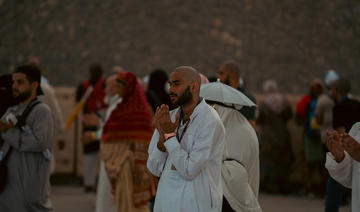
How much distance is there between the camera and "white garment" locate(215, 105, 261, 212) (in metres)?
5.71

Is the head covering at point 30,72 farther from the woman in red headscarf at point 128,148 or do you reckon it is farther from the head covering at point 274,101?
the head covering at point 274,101

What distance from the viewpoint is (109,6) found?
563 inches

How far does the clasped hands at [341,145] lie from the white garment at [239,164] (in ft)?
3.11

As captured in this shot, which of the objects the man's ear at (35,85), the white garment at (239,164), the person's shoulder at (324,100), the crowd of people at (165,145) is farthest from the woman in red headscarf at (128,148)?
the person's shoulder at (324,100)

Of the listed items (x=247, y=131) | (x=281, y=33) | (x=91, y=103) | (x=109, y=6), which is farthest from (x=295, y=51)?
(x=247, y=131)

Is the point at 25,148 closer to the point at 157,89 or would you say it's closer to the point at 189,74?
the point at 189,74

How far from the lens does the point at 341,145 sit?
499 centimetres

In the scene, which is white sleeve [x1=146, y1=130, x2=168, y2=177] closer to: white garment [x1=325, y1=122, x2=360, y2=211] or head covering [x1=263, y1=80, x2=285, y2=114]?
white garment [x1=325, y1=122, x2=360, y2=211]

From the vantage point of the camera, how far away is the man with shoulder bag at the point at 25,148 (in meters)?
6.53

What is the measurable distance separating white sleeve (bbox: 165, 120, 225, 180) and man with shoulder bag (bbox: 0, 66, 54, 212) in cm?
229

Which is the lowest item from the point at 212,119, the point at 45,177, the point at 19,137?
the point at 45,177

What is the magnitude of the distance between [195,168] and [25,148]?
2473 mm

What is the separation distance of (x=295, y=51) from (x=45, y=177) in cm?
827

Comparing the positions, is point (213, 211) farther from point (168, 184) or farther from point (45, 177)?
point (45, 177)
